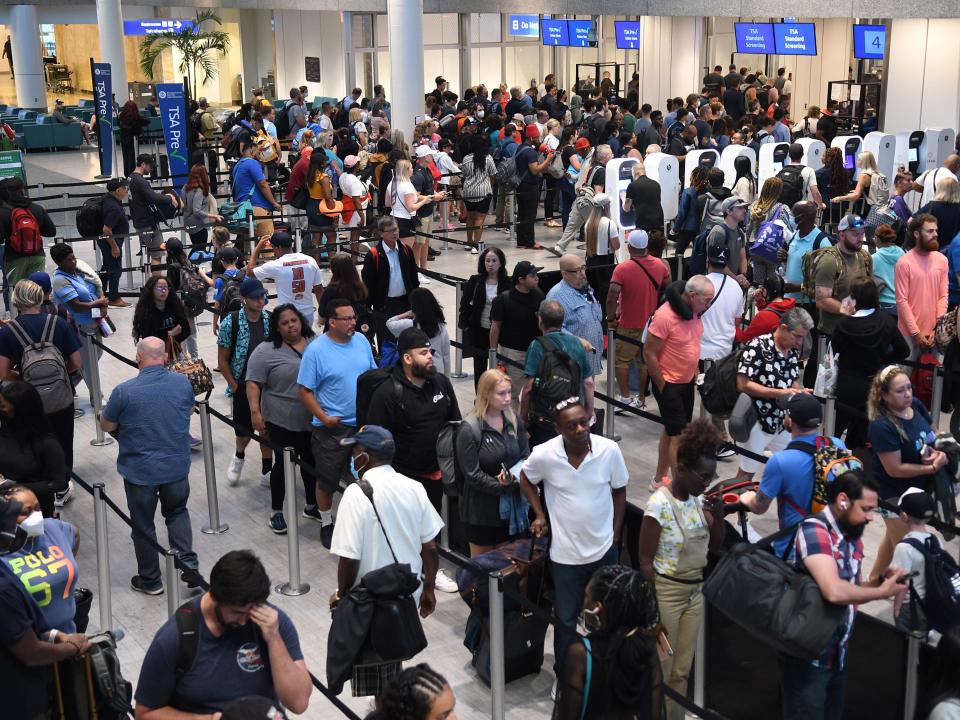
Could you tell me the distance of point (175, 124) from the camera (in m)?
20.6

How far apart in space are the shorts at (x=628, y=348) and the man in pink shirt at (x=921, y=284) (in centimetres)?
198

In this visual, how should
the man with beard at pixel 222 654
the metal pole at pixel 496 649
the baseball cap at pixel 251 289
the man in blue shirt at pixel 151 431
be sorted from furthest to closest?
the baseball cap at pixel 251 289, the man in blue shirt at pixel 151 431, the metal pole at pixel 496 649, the man with beard at pixel 222 654

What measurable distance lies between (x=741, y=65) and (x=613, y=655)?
1374 inches

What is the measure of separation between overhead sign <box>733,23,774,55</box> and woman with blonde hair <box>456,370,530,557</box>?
21.7m

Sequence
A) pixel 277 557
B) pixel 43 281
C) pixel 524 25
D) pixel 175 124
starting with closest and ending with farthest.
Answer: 1. pixel 277 557
2. pixel 43 281
3. pixel 175 124
4. pixel 524 25

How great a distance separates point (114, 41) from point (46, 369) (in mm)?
23213

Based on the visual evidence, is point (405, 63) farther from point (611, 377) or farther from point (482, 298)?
point (611, 377)

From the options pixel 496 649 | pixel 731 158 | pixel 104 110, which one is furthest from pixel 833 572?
pixel 104 110

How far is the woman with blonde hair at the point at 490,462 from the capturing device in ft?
20.4

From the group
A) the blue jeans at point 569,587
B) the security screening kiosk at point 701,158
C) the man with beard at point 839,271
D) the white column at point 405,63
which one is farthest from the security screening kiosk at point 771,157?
the blue jeans at point 569,587

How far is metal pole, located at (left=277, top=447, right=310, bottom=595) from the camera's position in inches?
277

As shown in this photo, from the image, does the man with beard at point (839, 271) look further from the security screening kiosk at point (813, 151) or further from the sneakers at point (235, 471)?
the security screening kiosk at point (813, 151)

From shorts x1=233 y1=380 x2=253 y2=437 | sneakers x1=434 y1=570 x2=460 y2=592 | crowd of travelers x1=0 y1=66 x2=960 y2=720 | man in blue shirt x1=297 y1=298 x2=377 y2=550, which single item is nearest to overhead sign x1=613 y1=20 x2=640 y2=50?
crowd of travelers x1=0 y1=66 x2=960 y2=720

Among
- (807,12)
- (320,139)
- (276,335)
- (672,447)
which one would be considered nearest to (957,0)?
(807,12)
